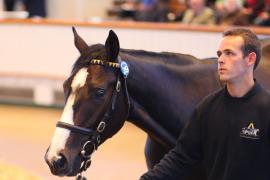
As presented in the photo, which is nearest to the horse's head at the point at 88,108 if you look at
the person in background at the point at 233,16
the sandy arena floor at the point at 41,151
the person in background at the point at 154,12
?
the sandy arena floor at the point at 41,151

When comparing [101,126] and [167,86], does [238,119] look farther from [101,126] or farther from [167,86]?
[167,86]

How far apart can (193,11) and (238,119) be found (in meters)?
6.57

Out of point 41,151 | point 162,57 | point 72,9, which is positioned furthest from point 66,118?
point 72,9

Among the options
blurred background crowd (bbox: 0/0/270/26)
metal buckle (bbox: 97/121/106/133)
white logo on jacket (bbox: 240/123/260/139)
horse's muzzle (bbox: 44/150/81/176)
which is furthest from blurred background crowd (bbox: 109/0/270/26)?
white logo on jacket (bbox: 240/123/260/139)

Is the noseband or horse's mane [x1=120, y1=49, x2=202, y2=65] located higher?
horse's mane [x1=120, y1=49, x2=202, y2=65]

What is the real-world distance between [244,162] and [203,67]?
1125 millimetres

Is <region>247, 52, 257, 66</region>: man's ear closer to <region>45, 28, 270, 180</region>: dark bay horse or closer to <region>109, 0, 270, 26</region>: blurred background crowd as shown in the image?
<region>45, 28, 270, 180</region>: dark bay horse

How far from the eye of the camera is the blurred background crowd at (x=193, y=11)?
8.50 metres

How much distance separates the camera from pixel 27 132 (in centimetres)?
756

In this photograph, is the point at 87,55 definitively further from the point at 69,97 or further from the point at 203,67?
the point at 203,67

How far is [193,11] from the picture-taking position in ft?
28.7

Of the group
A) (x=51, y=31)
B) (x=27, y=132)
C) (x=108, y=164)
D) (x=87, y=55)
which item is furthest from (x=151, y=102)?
(x=51, y=31)

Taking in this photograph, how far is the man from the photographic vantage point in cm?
226

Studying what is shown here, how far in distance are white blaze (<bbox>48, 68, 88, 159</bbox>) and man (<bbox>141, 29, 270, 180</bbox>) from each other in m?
0.64
